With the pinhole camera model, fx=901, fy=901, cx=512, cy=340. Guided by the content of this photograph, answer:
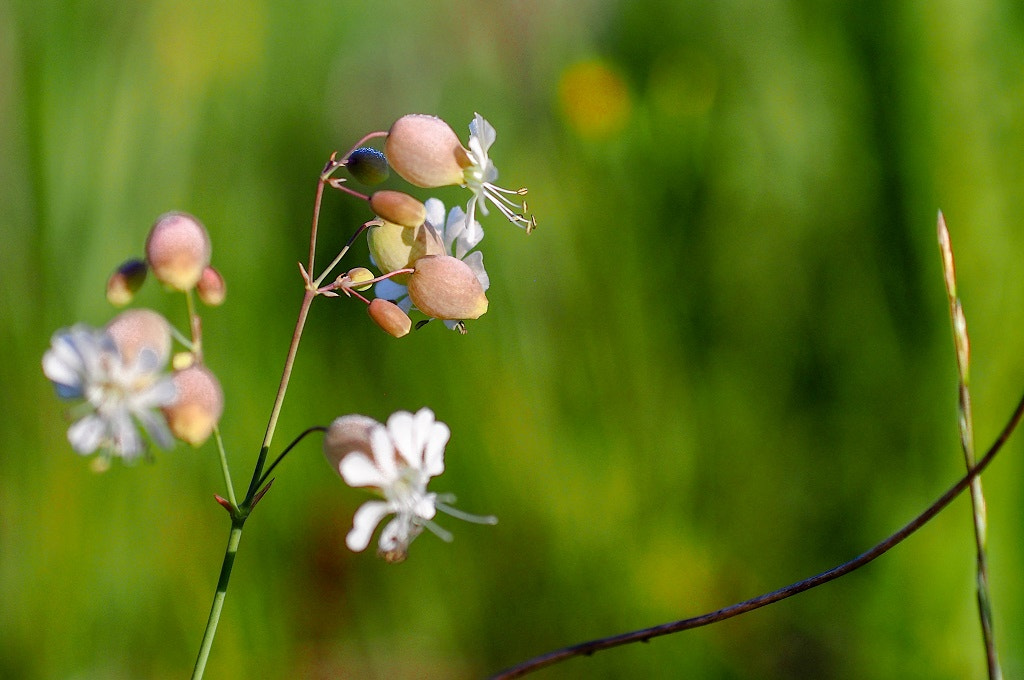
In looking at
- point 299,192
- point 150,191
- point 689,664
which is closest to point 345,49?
point 299,192

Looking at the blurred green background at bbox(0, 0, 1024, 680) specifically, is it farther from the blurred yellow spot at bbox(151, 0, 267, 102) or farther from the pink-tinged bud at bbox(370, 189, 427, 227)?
the pink-tinged bud at bbox(370, 189, 427, 227)

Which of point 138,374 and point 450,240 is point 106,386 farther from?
point 450,240

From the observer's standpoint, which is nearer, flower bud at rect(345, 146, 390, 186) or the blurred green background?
flower bud at rect(345, 146, 390, 186)

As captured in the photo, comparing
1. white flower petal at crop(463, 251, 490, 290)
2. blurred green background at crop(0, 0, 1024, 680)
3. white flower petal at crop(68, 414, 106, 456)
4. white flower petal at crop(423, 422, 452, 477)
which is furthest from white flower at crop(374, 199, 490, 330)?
blurred green background at crop(0, 0, 1024, 680)

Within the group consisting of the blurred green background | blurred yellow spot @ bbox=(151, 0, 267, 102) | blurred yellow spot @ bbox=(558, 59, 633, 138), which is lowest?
the blurred green background

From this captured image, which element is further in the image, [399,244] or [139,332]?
[399,244]

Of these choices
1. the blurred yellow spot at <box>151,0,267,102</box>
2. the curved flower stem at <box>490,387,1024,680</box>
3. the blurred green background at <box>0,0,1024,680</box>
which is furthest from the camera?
the blurred yellow spot at <box>151,0,267,102</box>

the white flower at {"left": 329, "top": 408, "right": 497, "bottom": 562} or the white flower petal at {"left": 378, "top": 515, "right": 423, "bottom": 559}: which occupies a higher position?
the white flower at {"left": 329, "top": 408, "right": 497, "bottom": 562}

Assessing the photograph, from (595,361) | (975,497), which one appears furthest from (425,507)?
(595,361)
